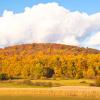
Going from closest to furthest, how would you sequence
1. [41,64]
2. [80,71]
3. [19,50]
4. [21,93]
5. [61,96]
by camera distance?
1. [61,96]
2. [21,93]
3. [80,71]
4. [41,64]
5. [19,50]

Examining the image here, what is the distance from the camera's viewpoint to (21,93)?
44469 millimetres

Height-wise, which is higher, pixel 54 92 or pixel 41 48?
pixel 41 48

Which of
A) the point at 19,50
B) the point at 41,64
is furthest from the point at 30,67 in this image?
the point at 19,50

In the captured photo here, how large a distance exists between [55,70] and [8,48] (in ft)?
272

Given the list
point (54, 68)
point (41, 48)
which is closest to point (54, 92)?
point (54, 68)

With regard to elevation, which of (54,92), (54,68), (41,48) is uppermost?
(41,48)

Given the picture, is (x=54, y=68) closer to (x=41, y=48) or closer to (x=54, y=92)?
(x=54, y=92)

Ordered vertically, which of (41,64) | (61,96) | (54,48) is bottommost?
(61,96)

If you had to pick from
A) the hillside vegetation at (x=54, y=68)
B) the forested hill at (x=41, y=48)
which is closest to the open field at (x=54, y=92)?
the hillside vegetation at (x=54, y=68)

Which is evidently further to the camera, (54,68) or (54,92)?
(54,68)

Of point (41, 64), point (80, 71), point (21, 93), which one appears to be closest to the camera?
point (21, 93)

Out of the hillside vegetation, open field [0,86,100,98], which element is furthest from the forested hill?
open field [0,86,100,98]

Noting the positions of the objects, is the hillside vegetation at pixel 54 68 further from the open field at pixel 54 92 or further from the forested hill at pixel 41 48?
the forested hill at pixel 41 48

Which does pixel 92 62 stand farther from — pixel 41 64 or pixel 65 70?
pixel 41 64
